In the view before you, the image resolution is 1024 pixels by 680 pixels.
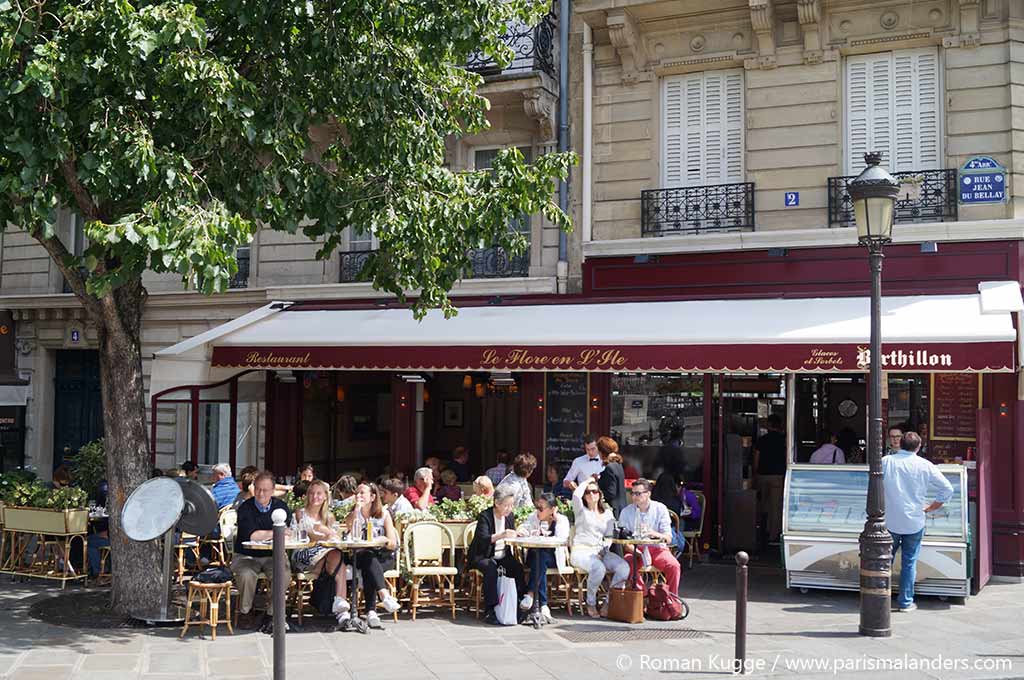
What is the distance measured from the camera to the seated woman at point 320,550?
934cm

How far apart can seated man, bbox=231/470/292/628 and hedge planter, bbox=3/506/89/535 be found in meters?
2.84

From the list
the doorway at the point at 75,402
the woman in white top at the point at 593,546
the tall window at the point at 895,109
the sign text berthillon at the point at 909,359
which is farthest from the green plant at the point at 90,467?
the tall window at the point at 895,109

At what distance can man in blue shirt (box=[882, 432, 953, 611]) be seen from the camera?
1002cm

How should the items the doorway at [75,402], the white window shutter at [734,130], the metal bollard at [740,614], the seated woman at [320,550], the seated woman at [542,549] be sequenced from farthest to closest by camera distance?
the doorway at [75,402]
the white window shutter at [734,130]
the seated woman at [542,549]
the seated woman at [320,550]
the metal bollard at [740,614]

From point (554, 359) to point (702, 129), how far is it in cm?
381

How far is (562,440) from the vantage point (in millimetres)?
14391

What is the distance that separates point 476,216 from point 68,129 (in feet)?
12.0

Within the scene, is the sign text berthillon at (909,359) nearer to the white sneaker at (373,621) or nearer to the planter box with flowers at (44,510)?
the white sneaker at (373,621)

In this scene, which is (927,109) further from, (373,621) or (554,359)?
(373,621)

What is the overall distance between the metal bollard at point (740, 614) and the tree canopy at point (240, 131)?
4.25m

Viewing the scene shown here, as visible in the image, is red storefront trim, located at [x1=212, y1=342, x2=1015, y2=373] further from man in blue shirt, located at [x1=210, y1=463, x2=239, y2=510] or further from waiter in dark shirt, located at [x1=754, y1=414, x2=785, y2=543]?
waiter in dark shirt, located at [x1=754, y1=414, x2=785, y2=543]

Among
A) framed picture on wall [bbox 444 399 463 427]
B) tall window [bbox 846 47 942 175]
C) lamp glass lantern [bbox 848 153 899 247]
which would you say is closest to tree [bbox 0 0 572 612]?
lamp glass lantern [bbox 848 153 899 247]

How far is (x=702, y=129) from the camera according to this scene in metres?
13.9

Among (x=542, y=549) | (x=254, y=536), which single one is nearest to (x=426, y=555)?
(x=542, y=549)
